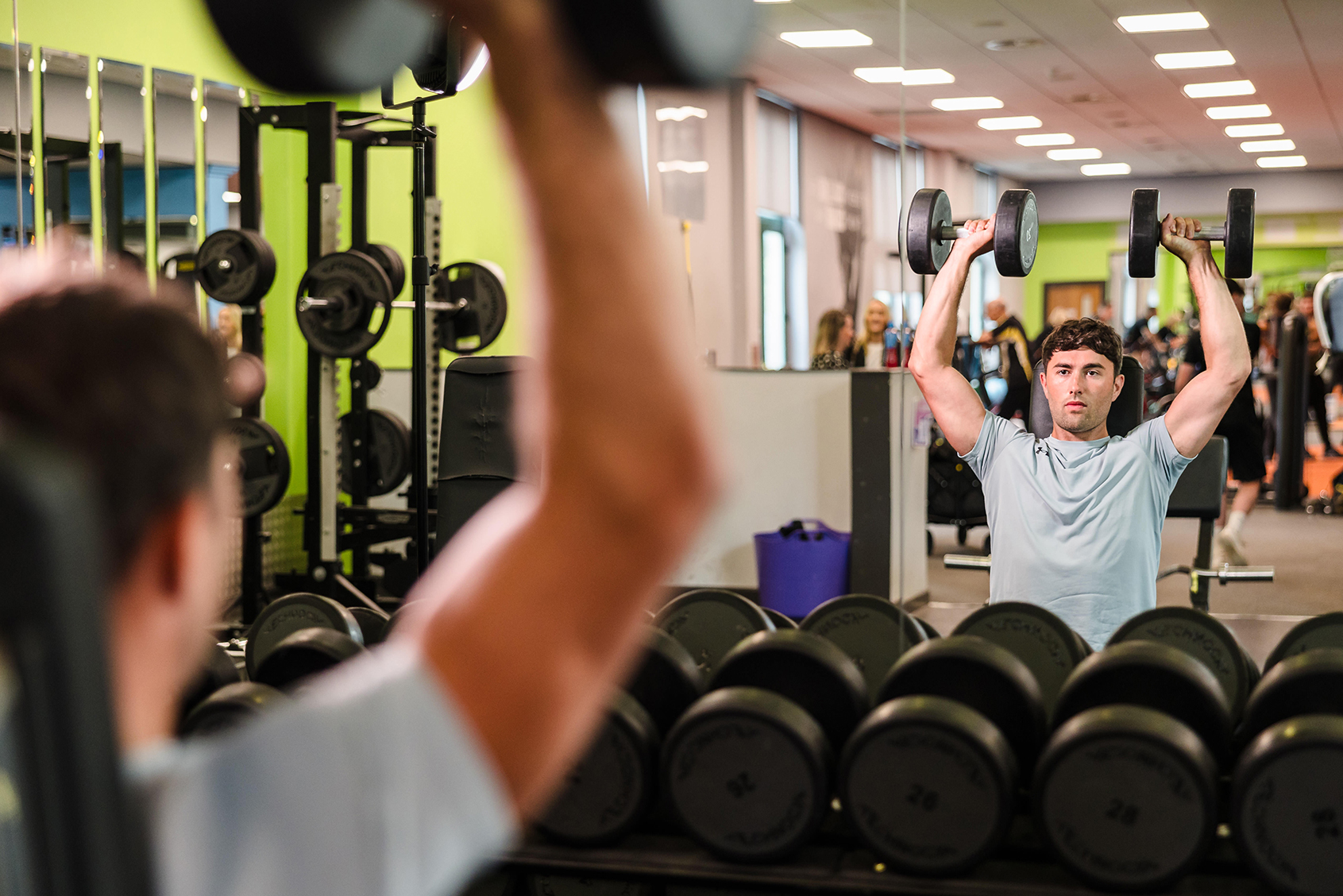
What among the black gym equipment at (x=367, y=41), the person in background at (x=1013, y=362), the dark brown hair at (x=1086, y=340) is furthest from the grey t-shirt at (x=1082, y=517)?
the person in background at (x=1013, y=362)

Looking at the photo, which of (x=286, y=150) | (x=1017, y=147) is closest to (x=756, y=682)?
(x=286, y=150)

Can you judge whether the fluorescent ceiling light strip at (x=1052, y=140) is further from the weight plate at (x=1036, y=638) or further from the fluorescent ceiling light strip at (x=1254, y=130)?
the weight plate at (x=1036, y=638)

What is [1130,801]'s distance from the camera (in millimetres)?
1610

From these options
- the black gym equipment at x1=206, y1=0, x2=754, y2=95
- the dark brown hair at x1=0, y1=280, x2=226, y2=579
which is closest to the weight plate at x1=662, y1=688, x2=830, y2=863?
the black gym equipment at x1=206, y1=0, x2=754, y2=95

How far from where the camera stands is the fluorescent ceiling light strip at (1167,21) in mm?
5949

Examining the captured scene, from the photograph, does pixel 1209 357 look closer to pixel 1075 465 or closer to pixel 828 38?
pixel 1075 465

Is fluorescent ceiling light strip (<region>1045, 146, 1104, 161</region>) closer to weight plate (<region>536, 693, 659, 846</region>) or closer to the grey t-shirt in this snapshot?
the grey t-shirt

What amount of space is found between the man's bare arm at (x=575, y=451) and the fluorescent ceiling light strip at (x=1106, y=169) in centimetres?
490

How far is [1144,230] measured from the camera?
235 centimetres

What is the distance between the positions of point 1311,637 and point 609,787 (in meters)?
1.27

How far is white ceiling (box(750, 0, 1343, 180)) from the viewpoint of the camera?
4430mm

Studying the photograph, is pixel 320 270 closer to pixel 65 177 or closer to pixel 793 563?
pixel 65 177

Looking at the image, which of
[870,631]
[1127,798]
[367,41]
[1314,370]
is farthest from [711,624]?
[1314,370]

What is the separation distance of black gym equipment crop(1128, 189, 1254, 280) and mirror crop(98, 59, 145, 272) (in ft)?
12.9
